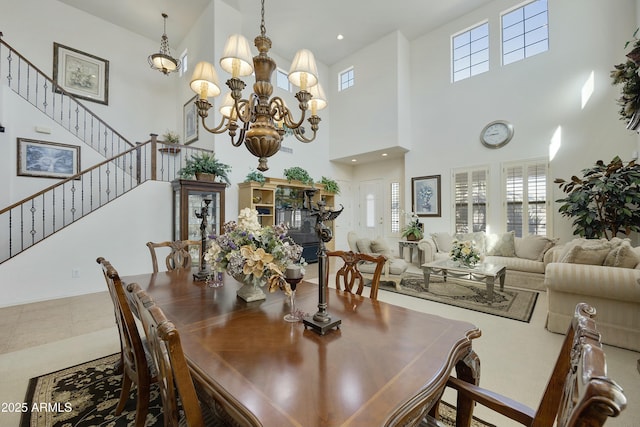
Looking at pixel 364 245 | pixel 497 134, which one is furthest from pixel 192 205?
pixel 497 134

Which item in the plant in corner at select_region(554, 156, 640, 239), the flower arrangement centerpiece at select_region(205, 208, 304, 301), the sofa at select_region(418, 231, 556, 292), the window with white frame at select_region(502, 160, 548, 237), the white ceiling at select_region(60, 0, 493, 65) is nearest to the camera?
the flower arrangement centerpiece at select_region(205, 208, 304, 301)

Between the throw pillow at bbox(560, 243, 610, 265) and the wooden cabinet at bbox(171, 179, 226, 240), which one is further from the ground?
the wooden cabinet at bbox(171, 179, 226, 240)

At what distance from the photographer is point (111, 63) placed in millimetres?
5996

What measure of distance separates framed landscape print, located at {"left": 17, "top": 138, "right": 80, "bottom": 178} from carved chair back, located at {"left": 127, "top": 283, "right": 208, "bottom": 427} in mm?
5837

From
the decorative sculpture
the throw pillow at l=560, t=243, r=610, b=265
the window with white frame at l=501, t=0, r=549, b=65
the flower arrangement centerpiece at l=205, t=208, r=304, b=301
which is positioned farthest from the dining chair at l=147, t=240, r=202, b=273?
the window with white frame at l=501, t=0, r=549, b=65

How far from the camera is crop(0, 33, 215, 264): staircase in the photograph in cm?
448

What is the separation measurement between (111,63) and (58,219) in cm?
366

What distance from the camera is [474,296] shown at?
388 cm

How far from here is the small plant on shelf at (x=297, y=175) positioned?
654 cm

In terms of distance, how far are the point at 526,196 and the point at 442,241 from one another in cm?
179

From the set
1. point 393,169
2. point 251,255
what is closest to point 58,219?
point 251,255

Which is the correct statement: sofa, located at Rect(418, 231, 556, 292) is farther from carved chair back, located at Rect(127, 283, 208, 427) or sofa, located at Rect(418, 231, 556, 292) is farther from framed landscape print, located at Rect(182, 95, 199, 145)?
framed landscape print, located at Rect(182, 95, 199, 145)

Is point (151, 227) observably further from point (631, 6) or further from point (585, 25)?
point (631, 6)

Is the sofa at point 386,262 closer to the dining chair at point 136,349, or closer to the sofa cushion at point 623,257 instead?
the sofa cushion at point 623,257
